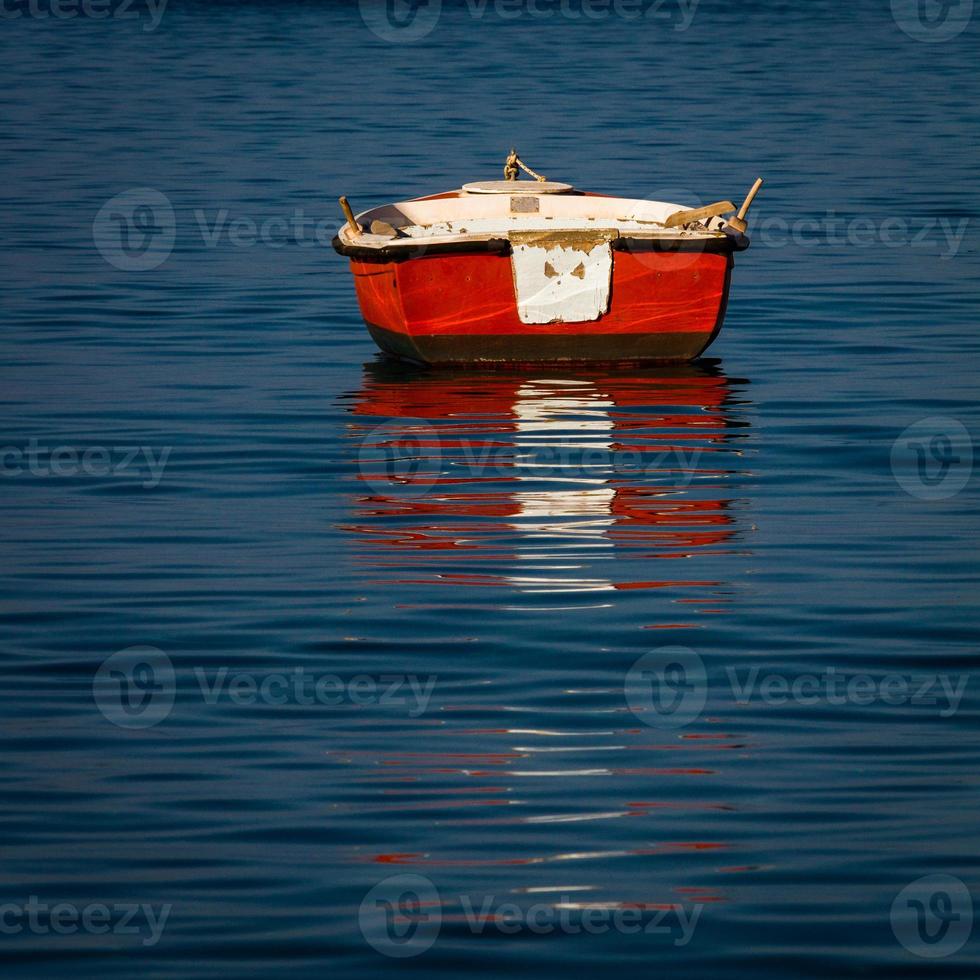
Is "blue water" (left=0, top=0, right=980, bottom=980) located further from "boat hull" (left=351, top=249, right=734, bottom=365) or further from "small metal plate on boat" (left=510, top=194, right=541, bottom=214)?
"small metal plate on boat" (left=510, top=194, right=541, bottom=214)

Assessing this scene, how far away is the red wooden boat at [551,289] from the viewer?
43.0 feet

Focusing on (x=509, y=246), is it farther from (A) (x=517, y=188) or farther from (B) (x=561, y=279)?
(A) (x=517, y=188)

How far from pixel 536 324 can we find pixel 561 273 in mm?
441

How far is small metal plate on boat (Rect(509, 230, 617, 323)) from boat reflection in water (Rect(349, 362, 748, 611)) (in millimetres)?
467

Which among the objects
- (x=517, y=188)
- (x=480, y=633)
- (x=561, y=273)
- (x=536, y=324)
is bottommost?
(x=480, y=633)

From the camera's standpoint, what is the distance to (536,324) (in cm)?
1344

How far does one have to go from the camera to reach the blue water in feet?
17.3

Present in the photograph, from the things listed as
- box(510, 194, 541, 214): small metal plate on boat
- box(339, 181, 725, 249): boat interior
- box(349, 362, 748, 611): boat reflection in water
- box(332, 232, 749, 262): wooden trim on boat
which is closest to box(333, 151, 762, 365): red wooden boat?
box(332, 232, 749, 262): wooden trim on boat

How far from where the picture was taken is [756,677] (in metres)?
7.14

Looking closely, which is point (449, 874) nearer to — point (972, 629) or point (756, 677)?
point (756, 677)

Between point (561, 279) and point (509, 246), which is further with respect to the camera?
point (561, 279)

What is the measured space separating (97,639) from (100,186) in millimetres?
17991

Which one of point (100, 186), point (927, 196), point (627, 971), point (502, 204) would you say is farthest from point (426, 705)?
point (100, 186)

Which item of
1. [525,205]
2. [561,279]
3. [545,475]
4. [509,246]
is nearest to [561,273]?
[561,279]
